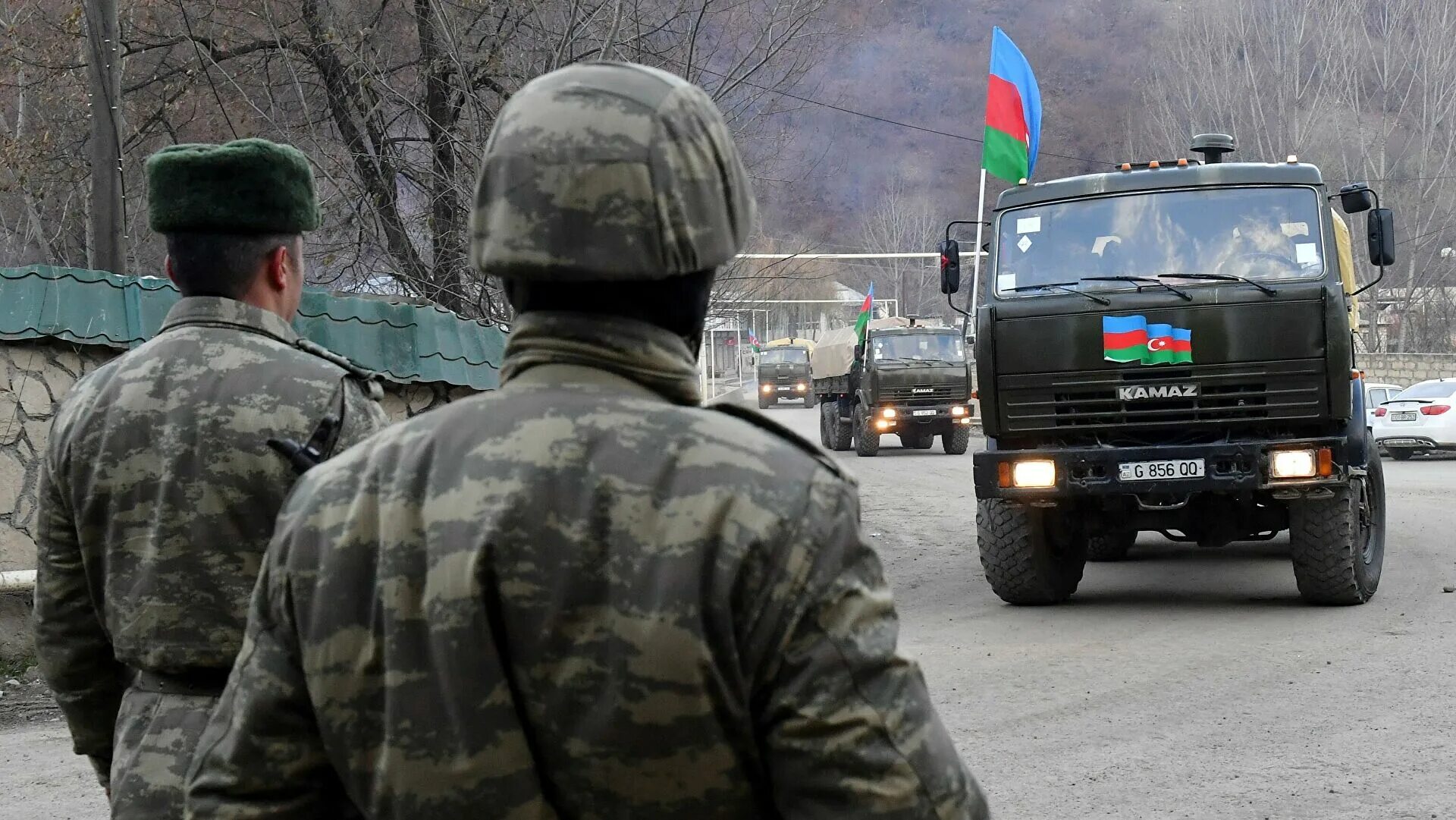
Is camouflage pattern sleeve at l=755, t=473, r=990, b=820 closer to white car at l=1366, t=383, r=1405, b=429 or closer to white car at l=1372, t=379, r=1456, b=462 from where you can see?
white car at l=1372, t=379, r=1456, b=462


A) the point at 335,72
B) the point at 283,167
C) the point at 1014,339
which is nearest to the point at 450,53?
the point at 335,72

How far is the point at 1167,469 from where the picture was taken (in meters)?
9.13

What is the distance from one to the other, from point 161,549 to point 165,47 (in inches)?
522

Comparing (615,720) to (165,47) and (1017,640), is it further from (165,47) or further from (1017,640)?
(165,47)

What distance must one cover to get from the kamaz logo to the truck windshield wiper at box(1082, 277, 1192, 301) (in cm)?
50

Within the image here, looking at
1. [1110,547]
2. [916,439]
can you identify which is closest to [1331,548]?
[1110,547]

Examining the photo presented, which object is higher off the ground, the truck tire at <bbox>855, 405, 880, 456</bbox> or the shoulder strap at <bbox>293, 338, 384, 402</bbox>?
the shoulder strap at <bbox>293, 338, 384, 402</bbox>

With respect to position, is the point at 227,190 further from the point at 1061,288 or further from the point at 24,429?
the point at 1061,288

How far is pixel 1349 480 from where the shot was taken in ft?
29.8

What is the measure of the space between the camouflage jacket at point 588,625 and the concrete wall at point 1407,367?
4244cm

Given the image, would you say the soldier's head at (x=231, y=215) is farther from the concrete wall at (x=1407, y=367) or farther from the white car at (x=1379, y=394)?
the concrete wall at (x=1407, y=367)

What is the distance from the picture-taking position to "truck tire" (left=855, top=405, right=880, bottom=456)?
2756 centimetres

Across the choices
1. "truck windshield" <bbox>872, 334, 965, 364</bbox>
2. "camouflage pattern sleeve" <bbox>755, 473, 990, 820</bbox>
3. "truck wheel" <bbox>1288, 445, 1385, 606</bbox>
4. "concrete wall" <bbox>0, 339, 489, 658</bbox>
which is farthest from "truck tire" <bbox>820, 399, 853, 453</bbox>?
"camouflage pattern sleeve" <bbox>755, 473, 990, 820</bbox>

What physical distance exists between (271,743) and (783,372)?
174 feet
